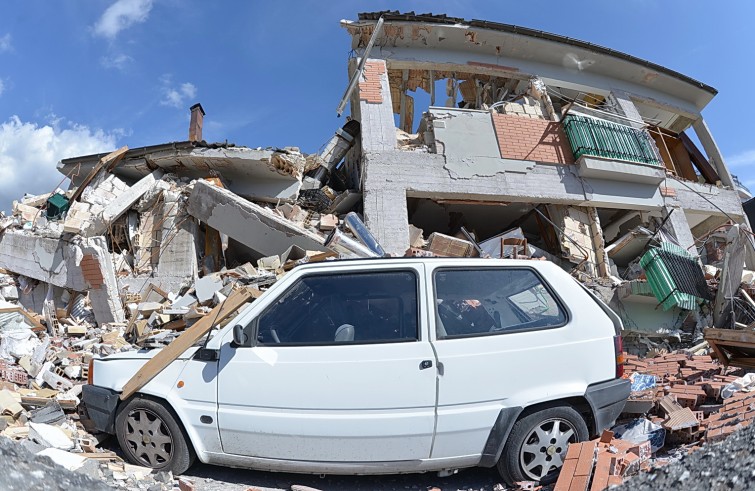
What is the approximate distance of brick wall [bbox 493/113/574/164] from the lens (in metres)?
10.7

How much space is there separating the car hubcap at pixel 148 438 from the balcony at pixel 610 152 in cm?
1059

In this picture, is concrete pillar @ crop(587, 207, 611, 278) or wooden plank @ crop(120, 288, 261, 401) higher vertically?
concrete pillar @ crop(587, 207, 611, 278)

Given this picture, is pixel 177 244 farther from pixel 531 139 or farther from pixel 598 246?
pixel 598 246

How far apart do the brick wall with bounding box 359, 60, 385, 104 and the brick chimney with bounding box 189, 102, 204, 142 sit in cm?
622

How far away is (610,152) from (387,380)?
1059 centimetres

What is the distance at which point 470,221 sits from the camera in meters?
12.7

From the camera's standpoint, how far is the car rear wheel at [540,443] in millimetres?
3018

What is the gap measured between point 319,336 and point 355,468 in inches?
36.9

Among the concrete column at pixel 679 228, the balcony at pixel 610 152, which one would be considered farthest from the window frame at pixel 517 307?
the concrete column at pixel 679 228

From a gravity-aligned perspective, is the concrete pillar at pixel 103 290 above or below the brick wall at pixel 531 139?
below

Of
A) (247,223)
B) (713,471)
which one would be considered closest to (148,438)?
(713,471)

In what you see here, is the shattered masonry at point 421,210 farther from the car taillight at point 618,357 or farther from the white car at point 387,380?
the white car at point 387,380

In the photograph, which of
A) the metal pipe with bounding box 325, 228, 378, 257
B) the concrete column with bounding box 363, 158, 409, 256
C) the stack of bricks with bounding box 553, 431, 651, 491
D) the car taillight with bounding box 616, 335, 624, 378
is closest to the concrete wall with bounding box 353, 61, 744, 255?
the concrete column with bounding box 363, 158, 409, 256

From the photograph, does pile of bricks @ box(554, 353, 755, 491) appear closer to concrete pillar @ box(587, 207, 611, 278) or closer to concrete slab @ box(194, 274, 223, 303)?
concrete pillar @ box(587, 207, 611, 278)
